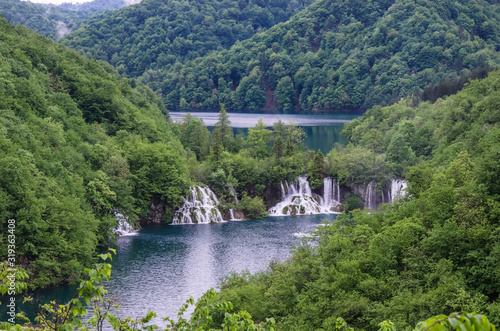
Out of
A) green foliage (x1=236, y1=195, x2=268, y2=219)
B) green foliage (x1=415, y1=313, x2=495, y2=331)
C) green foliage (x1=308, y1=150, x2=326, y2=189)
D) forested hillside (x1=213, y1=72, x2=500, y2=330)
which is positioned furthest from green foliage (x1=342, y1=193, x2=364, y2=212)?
green foliage (x1=415, y1=313, x2=495, y2=331)

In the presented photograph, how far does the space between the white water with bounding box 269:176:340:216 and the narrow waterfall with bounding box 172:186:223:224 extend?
8334mm

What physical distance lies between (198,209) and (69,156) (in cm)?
1790

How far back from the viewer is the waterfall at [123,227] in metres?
62.3

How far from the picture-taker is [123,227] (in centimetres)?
6306

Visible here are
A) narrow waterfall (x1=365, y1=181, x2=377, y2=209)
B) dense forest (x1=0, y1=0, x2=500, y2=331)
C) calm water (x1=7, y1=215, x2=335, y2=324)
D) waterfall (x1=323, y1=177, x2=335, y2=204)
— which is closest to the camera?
dense forest (x1=0, y1=0, x2=500, y2=331)

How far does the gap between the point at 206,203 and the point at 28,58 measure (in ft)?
94.1

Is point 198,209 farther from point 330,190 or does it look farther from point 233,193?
point 330,190

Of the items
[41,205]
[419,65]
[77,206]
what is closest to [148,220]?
[77,206]

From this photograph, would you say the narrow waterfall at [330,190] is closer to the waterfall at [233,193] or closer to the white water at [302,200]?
the white water at [302,200]

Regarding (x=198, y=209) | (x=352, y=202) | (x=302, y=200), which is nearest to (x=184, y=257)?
(x=198, y=209)

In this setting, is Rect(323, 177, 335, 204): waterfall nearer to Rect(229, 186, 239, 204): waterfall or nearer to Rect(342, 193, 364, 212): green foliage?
Rect(342, 193, 364, 212): green foliage

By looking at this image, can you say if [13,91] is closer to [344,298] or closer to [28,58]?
[28,58]

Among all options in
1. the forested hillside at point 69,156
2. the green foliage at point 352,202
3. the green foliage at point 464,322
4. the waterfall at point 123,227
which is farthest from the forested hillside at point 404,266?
the green foliage at point 352,202

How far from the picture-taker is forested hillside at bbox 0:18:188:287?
4531cm
